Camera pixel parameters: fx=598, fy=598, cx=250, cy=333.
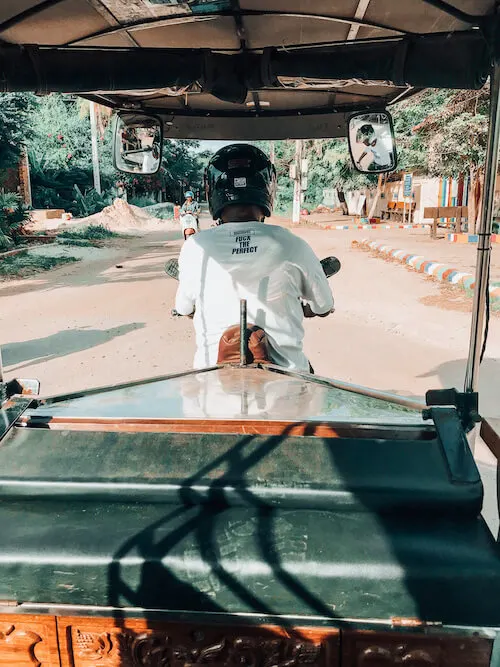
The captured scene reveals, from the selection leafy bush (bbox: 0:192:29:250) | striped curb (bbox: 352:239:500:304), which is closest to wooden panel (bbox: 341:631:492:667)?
striped curb (bbox: 352:239:500:304)

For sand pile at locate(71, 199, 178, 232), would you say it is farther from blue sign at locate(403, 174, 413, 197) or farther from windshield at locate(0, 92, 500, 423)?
blue sign at locate(403, 174, 413, 197)

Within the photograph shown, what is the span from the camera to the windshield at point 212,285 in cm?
604

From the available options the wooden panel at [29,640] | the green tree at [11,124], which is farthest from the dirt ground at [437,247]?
the green tree at [11,124]

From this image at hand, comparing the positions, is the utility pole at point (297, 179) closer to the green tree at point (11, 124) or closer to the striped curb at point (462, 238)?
the striped curb at point (462, 238)

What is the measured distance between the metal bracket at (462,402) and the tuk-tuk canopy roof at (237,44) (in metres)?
1.34

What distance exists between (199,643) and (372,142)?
9.18 ft

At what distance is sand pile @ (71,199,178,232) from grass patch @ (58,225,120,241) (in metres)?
1.67

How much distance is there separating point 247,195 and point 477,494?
2.05 meters

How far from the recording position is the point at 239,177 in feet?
9.90

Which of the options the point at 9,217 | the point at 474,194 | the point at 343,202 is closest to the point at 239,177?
the point at 9,217

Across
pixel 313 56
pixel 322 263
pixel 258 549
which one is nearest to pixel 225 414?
pixel 258 549

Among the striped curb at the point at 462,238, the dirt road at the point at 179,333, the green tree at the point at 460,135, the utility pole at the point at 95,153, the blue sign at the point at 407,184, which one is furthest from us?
the utility pole at the point at 95,153

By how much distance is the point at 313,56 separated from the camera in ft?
8.67

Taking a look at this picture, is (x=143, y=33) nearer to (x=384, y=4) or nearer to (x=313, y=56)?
(x=313, y=56)
